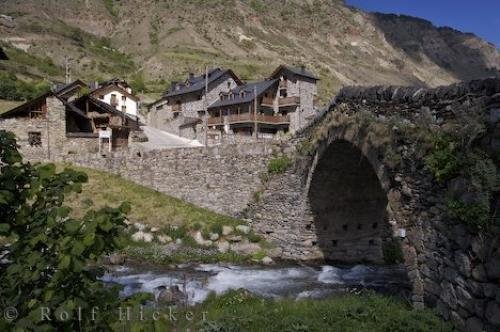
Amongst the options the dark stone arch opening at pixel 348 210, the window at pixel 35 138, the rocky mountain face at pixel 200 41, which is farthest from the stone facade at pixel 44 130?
the rocky mountain face at pixel 200 41

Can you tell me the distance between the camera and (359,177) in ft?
57.2

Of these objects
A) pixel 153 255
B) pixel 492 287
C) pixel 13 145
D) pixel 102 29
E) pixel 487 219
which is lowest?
pixel 153 255

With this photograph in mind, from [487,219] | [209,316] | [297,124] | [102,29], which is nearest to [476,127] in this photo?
Result: [487,219]

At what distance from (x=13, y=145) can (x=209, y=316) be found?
339 inches

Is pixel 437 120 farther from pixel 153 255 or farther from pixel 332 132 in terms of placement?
pixel 153 255

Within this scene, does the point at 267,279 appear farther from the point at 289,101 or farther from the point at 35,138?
the point at 289,101

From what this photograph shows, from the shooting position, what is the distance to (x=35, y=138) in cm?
2962

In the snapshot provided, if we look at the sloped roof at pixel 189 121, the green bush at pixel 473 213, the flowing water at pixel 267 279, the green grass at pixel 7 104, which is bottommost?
the flowing water at pixel 267 279

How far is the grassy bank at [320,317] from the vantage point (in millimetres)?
8172

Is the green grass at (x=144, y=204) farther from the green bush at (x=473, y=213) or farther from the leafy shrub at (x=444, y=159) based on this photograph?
the green bush at (x=473, y=213)

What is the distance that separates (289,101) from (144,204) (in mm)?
→ 28753

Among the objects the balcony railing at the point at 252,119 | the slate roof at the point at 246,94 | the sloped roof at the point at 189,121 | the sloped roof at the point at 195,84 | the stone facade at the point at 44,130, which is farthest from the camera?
the sloped roof at the point at 195,84

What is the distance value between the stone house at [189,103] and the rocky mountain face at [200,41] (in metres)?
16.4

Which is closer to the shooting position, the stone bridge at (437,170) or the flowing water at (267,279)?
the stone bridge at (437,170)
